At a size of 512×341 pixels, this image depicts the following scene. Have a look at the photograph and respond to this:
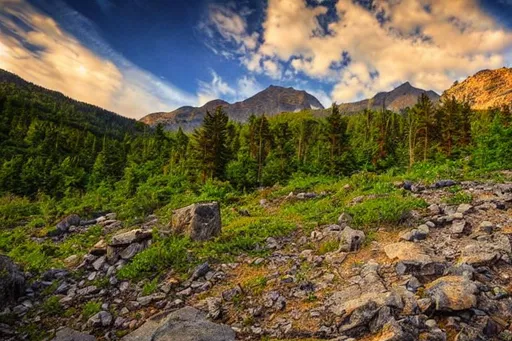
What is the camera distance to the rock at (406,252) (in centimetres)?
797

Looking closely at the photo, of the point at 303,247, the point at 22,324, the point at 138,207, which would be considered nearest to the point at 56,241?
the point at 138,207

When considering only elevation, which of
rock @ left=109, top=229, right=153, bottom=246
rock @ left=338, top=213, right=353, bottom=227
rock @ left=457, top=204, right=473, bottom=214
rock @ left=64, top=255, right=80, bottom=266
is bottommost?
rock @ left=64, top=255, right=80, bottom=266

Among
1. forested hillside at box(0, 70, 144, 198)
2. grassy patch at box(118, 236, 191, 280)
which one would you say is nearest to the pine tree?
forested hillside at box(0, 70, 144, 198)

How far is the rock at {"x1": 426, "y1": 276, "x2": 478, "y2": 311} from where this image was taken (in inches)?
233

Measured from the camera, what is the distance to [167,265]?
1009 cm

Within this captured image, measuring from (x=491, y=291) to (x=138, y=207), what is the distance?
20.3 m

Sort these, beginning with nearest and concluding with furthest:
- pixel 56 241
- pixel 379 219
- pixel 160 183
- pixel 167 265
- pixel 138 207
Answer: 1. pixel 167 265
2. pixel 379 219
3. pixel 56 241
4. pixel 138 207
5. pixel 160 183

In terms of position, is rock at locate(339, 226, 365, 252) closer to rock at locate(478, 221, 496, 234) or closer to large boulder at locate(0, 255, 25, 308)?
rock at locate(478, 221, 496, 234)

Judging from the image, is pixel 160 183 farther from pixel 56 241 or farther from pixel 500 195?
pixel 500 195

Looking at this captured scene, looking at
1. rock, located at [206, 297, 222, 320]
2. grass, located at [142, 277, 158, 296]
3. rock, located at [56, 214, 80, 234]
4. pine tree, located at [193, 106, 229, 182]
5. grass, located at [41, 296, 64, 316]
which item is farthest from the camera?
pine tree, located at [193, 106, 229, 182]

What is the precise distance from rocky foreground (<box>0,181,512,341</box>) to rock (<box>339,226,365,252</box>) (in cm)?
4

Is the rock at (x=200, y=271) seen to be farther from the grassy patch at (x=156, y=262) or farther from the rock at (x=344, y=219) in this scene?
the rock at (x=344, y=219)

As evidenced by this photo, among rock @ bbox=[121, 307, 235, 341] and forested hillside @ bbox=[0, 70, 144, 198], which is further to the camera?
forested hillside @ bbox=[0, 70, 144, 198]

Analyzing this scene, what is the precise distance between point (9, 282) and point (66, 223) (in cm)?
1043
